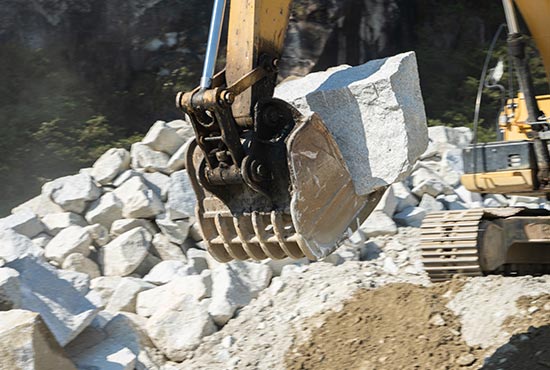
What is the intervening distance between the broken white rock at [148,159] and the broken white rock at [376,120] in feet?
15.2

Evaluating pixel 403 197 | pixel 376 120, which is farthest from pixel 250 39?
pixel 403 197

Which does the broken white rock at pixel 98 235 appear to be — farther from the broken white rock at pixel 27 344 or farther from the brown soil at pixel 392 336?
the brown soil at pixel 392 336

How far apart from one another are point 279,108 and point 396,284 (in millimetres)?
2708

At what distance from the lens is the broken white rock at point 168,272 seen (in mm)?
6691

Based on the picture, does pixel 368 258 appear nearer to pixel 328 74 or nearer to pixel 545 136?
pixel 545 136

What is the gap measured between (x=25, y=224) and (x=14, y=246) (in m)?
0.88

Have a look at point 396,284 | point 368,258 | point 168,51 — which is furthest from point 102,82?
point 396,284

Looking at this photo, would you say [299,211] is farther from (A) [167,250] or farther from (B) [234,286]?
(A) [167,250]

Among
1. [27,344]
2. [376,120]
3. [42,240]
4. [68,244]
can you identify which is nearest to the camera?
[376,120]

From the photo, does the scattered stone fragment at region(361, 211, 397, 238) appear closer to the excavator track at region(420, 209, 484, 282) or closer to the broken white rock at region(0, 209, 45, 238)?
the excavator track at region(420, 209, 484, 282)

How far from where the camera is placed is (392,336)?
5.04m

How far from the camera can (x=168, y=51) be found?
14.3m

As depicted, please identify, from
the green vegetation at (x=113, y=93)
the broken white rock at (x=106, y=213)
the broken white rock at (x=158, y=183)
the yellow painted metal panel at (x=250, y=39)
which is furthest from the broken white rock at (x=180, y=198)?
the green vegetation at (x=113, y=93)

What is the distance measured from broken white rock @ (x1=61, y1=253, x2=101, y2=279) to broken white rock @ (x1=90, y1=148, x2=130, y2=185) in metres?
1.35
